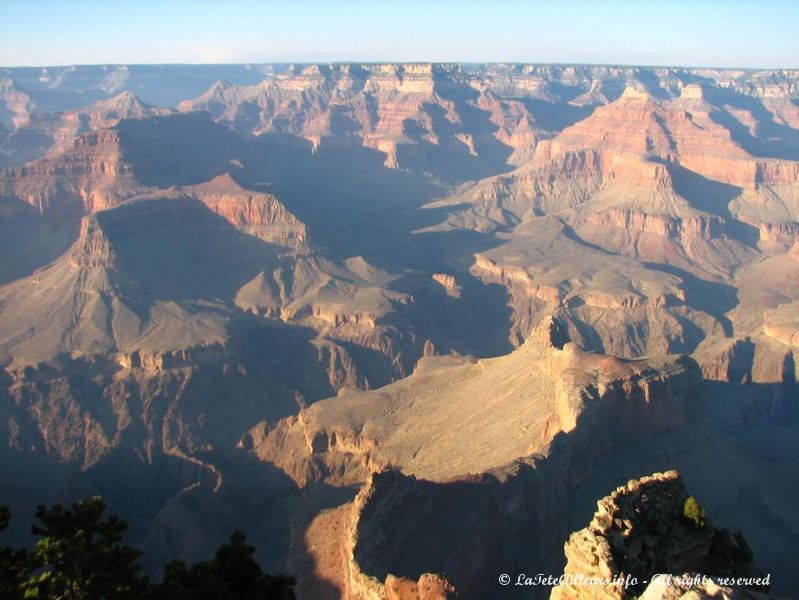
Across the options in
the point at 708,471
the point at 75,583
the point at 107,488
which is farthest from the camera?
the point at 107,488

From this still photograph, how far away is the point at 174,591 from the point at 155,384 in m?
66.5

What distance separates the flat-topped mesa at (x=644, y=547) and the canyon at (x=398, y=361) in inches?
16.6

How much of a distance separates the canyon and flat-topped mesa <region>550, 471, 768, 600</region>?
1.38 ft

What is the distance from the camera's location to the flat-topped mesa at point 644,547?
22.3 m

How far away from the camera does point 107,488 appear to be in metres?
69.4

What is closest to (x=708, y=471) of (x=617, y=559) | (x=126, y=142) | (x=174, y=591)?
(x=617, y=559)

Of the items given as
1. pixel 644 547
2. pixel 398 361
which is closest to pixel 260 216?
pixel 398 361

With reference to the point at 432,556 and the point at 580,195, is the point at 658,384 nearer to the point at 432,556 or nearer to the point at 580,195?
the point at 432,556

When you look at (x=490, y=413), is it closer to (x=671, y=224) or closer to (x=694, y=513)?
(x=694, y=513)

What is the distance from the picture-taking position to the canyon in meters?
47.4

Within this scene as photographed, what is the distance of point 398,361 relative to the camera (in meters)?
100

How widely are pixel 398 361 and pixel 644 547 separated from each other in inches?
3021

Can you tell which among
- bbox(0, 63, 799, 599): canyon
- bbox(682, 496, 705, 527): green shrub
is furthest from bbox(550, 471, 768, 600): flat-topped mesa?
bbox(0, 63, 799, 599): canyon

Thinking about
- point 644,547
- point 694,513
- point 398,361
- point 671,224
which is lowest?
point 398,361
